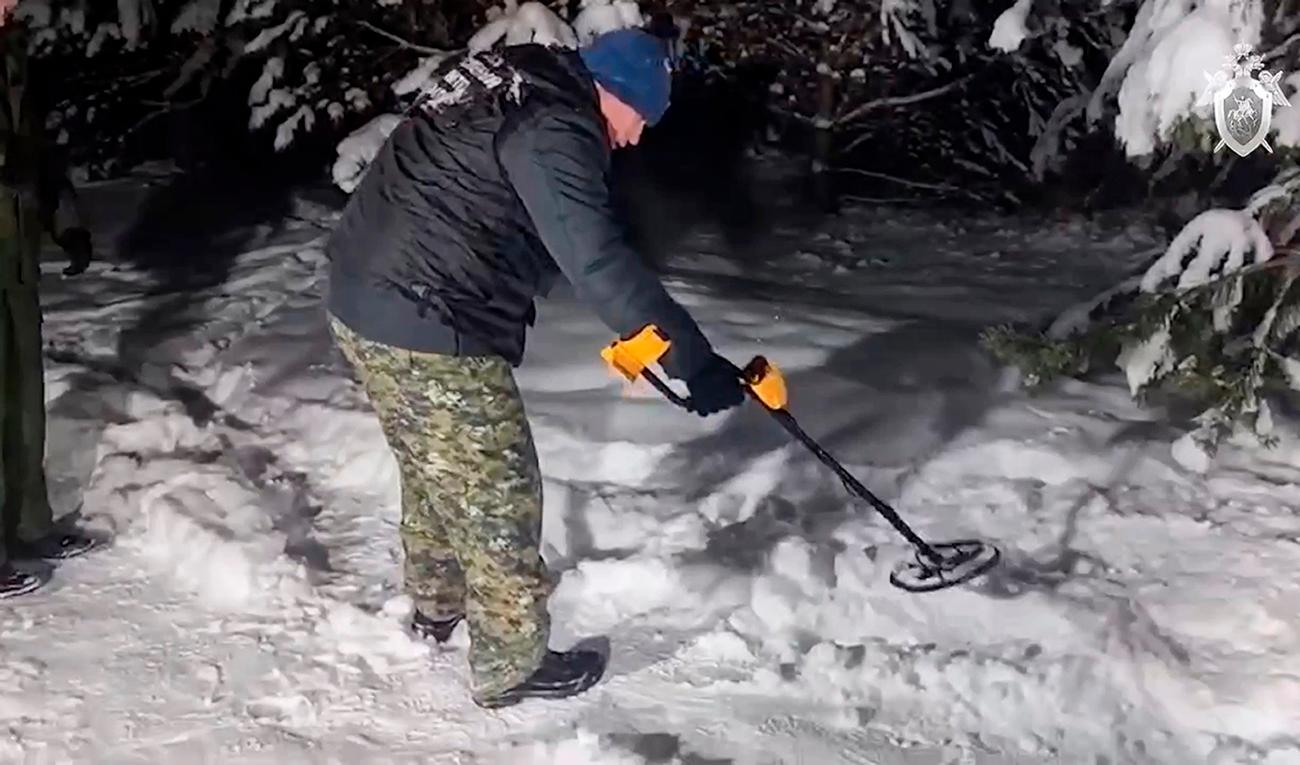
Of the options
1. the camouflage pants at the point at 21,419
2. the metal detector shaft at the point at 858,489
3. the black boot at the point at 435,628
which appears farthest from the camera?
the camouflage pants at the point at 21,419

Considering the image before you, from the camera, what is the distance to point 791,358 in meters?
6.18

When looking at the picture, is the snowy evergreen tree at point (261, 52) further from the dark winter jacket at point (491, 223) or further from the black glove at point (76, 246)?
the dark winter jacket at point (491, 223)

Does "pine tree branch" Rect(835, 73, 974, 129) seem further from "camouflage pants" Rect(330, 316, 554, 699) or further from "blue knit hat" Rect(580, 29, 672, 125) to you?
"camouflage pants" Rect(330, 316, 554, 699)

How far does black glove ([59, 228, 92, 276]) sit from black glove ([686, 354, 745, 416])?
9.11 ft

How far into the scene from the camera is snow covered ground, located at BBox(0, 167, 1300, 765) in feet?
12.5

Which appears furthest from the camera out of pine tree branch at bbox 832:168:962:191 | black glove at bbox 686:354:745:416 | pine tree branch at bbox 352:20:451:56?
pine tree branch at bbox 832:168:962:191

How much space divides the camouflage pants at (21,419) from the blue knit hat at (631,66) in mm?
2210

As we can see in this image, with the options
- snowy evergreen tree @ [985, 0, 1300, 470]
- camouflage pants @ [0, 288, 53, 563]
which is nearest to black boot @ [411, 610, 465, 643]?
camouflage pants @ [0, 288, 53, 563]

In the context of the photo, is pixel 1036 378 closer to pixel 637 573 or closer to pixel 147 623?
pixel 637 573

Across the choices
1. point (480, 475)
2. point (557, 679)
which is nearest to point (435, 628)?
point (557, 679)

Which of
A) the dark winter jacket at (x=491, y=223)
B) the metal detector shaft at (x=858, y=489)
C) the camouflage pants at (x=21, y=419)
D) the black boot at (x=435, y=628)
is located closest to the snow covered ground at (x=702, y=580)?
the black boot at (x=435, y=628)

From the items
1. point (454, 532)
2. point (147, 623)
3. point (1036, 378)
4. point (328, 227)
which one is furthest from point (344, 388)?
point (328, 227)

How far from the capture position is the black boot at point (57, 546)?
4.82 meters

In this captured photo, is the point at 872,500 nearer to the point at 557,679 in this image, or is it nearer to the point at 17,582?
the point at 557,679
